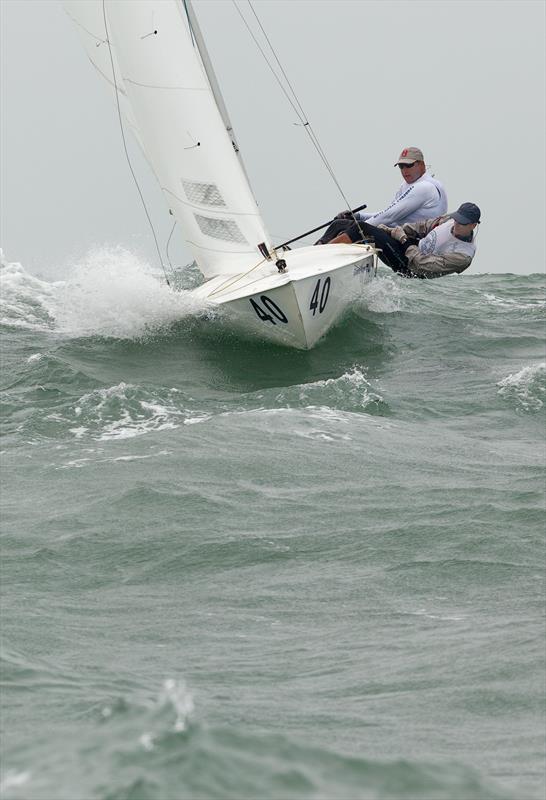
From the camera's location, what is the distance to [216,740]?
3219mm

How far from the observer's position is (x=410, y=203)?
13484 millimetres

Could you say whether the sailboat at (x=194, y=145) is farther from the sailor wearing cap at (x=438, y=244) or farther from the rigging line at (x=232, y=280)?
the sailor wearing cap at (x=438, y=244)

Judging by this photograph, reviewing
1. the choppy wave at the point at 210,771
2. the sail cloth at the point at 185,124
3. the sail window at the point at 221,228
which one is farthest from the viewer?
the sail window at the point at 221,228

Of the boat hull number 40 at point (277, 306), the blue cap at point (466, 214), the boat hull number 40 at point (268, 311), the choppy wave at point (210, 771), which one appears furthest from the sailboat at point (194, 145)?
the choppy wave at point (210, 771)

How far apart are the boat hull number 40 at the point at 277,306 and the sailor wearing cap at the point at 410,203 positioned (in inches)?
85.1

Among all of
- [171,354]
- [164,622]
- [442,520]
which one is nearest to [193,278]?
[171,354]

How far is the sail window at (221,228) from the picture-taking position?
12.9m

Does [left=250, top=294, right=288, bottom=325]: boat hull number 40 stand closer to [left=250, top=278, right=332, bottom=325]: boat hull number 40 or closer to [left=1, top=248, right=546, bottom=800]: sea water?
[left=250, top=278, right=332, bottom=325]: boat hull number 40

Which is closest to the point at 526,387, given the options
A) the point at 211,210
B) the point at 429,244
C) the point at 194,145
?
the point at 429,244

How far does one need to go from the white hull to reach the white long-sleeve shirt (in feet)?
3.86

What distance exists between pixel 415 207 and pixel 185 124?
2.58 m

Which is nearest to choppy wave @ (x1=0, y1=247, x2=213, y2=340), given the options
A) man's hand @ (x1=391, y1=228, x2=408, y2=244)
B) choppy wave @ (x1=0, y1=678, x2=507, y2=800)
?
man's hand @ (x1=391, y1=228, x2=408, y2=244)

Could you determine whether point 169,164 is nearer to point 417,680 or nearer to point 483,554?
point 483,554

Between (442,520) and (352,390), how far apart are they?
3352mm
